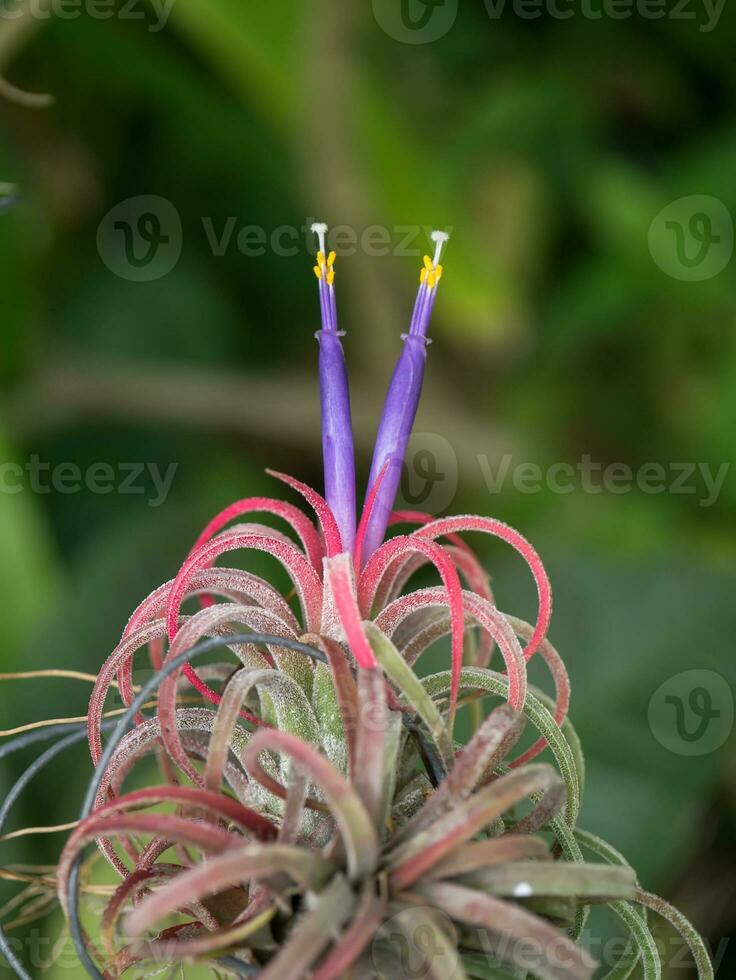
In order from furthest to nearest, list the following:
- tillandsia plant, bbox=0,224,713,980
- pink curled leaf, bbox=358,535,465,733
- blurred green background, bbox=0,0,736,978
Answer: blurred green background, bbox=0,0,736,978, pink curled leaf, bbox=358,535,465,733, tillandsia plant, bbox=0,224,713,980

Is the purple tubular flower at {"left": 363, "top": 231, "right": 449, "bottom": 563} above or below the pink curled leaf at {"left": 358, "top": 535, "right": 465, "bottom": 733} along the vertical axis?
above

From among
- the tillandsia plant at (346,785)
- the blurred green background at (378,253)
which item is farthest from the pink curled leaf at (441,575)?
the blurred green background at (378,253)

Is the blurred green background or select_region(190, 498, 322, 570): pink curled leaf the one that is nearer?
select_region(190, 498, 322, 570): pink curled leaf

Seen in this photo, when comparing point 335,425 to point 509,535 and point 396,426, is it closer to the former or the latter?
point 396,426

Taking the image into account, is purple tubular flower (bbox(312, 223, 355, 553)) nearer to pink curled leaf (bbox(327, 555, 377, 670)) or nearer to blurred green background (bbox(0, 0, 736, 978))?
pink curled leaf (bbox(327, 555, 377, 670))

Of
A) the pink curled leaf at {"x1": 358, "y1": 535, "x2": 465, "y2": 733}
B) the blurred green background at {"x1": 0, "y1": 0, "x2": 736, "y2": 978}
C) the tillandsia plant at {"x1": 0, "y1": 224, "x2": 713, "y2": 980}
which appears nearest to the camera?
the tillandsia plant at {"x1": 0, "y1": 224, "x2": 713, "y2": 980}

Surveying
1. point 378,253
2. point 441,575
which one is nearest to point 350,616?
point 441,575

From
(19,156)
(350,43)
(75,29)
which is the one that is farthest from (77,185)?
(350,43)

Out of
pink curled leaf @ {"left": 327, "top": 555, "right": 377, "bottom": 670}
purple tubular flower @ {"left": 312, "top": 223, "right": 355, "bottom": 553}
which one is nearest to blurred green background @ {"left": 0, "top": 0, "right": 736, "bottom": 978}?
purple tubular flower @ {"left": 312, "top": 223, "right": 355, "bottom": 553}
